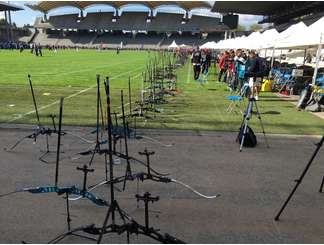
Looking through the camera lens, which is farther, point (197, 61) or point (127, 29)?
point (127, 29)

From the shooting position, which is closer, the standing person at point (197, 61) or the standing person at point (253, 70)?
the standing person at point (253, 70)

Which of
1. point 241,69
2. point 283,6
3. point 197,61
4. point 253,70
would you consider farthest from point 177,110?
point 283,6

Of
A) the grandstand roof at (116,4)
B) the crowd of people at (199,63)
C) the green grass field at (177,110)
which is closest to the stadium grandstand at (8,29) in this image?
the grandstand roof at (116,4)

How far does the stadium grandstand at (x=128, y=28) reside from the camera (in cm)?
11969

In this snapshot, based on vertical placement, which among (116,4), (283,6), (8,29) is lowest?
(8,29)

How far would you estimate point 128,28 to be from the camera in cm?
12431

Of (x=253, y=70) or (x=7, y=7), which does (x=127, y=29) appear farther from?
(x=253, y=70)

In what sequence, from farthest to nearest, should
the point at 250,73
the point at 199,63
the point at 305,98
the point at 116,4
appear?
the point at 116,4
the point at 199,63
the point at 250,73
the point at 305,98

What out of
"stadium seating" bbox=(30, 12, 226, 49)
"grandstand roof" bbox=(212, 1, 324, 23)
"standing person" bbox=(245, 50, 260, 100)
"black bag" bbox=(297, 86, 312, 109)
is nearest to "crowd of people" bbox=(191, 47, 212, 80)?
"standing person" bbox=(245, 50, 260, 100)

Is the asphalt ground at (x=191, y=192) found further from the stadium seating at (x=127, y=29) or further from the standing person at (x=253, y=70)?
the stadium seating at (x=127, y=29)

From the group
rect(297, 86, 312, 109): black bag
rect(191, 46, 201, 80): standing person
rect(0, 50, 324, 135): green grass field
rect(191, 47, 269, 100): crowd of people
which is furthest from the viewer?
rect(191, 46, 201, 80): standing person

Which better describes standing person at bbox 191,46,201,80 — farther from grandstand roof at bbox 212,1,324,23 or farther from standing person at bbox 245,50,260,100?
grandstand roof at bbox 212,1,324,23

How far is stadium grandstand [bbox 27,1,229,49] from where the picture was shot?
393 feet

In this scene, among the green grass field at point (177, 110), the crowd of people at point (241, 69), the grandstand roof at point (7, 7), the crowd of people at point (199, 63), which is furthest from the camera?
the grandstand roof at point (7, 7)
